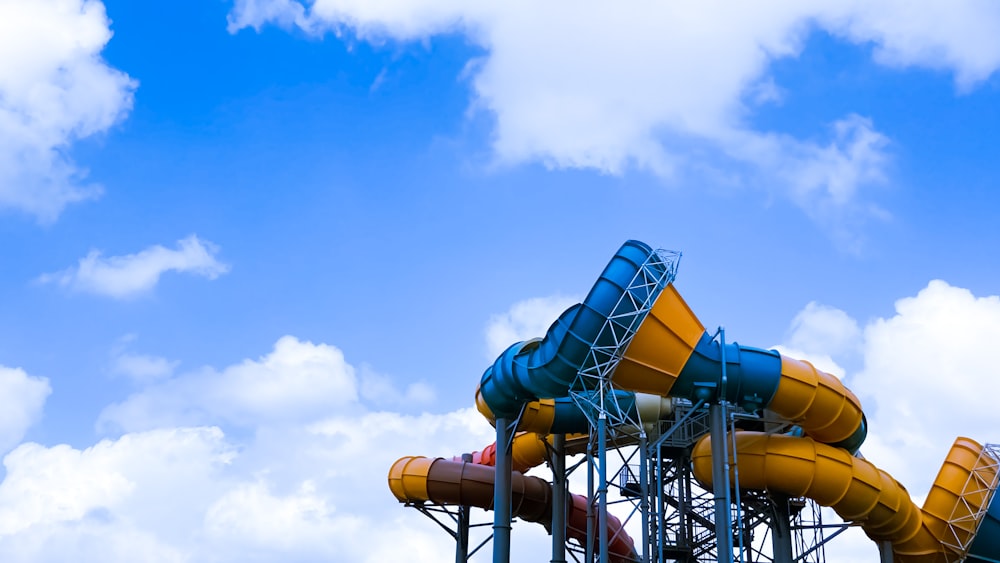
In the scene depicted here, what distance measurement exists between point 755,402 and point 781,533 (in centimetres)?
565

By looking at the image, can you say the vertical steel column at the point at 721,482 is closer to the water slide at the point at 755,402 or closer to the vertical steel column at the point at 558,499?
the water slide at the point at 755,402

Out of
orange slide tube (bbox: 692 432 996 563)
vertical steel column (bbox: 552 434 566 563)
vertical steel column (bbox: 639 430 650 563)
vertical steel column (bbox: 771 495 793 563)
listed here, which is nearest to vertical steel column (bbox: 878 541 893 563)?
orange slide tube (bbox: 692 432 996 563)

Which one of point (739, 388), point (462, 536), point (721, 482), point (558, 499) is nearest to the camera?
point (721, 482)

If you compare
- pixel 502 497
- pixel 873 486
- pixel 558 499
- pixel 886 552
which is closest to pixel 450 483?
pixel 558 499

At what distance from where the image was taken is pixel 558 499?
34.5 meters

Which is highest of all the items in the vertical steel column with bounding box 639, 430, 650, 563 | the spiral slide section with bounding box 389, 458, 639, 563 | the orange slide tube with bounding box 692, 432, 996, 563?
the spiral slide section with bounding box 389, 458, 639, 563

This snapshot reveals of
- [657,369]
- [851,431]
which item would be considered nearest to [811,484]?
[851,431]

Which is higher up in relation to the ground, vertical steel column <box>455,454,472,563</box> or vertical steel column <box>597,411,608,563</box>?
vertical steel column <box>455,454,472,563</box>

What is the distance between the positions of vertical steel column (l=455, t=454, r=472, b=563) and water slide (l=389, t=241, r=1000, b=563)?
5.86 metres

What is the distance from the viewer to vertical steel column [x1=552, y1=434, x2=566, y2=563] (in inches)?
1289

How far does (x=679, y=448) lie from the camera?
37.6 meters

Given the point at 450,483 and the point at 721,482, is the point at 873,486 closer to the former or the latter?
the point at 721,482

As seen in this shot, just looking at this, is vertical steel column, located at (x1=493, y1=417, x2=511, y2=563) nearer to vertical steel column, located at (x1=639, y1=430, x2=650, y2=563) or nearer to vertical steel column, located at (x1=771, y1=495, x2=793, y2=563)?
vertical steel column, located at (x1=639, y1=430, x2=650, y2=563)

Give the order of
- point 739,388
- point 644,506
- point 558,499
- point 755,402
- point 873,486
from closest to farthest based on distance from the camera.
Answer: point 644,506, point 739,388, point 755,402, point 873,486, point 558,499
